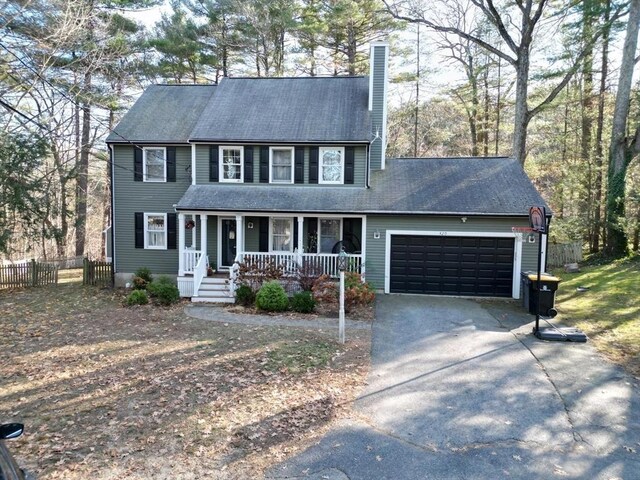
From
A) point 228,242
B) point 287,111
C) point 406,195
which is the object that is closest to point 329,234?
point 406,195

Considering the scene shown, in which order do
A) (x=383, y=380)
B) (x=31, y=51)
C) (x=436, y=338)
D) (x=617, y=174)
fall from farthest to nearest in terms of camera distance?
(x=617, y=174)
(x=31, y=51)
(x=436, y=338)
(x=383, y=380)

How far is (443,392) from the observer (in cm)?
580

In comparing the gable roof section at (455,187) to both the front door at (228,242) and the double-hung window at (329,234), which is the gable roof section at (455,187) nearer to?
the double-hung window at (329,234)

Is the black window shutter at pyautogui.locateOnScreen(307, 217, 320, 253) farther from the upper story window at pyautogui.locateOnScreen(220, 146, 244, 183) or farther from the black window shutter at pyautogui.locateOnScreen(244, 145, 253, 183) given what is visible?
the upper story window at pyautogui.locateOnScreen(220, 146, 244, 183)

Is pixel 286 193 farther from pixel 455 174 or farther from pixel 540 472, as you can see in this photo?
pixel 540 472

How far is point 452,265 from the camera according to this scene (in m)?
12.6

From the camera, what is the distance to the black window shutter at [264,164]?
13773 mm

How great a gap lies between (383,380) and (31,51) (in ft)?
46.3

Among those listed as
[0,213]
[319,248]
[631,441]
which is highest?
[0,213]

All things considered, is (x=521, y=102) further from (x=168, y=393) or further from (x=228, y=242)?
(x=168, y=393)

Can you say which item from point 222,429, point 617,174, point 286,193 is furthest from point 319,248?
point 617,174

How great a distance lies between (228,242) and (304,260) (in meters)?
3.21

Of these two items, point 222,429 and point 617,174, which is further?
point 617,174

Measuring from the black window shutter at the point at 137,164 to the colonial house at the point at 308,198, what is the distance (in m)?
0.04
